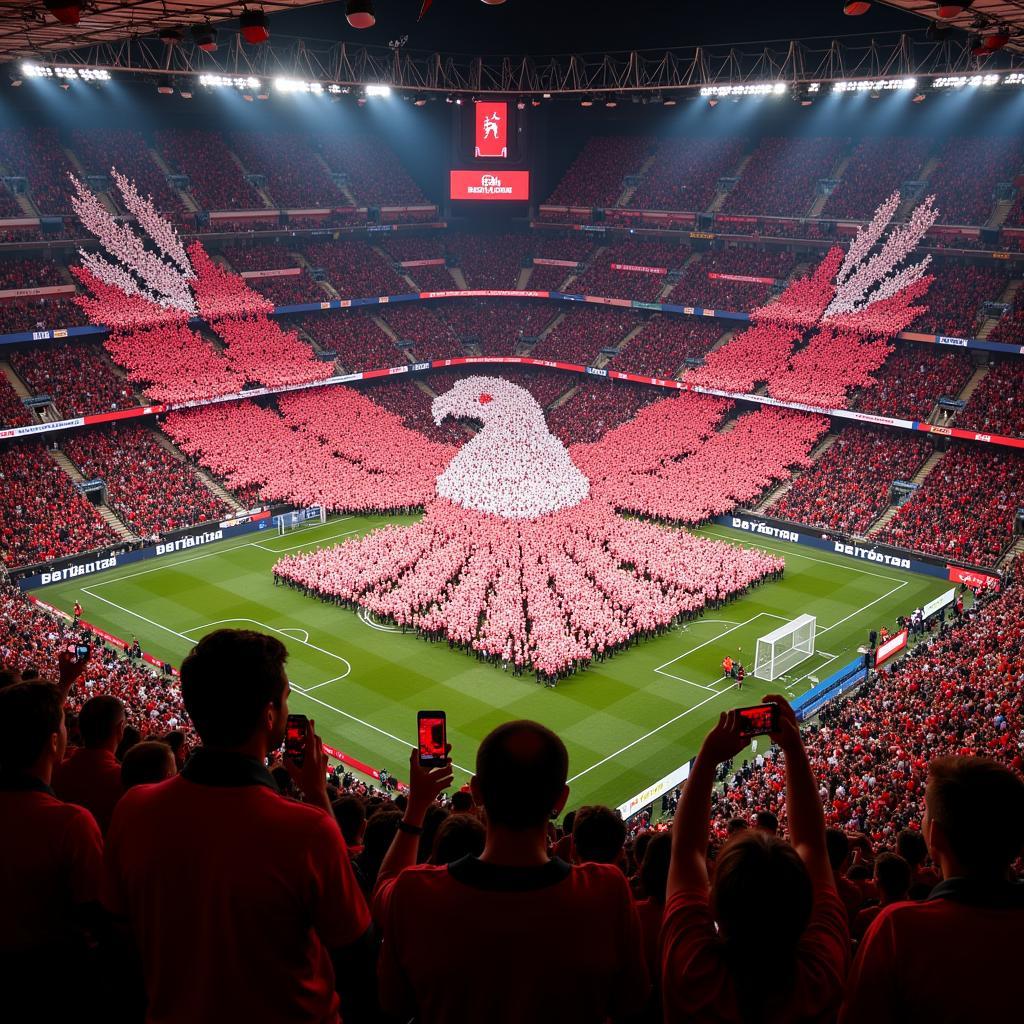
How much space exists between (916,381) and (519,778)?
170 feet

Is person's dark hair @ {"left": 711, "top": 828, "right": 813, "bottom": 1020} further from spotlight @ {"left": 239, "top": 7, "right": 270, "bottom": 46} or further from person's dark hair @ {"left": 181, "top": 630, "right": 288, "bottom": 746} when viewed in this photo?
spotlight @ {"left": 239, "top": 7, "right": 270, "bottom": 46}

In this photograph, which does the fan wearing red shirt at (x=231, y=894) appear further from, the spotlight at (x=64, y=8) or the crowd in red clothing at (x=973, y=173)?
the crowd in red clothing at (x=973, y=173)

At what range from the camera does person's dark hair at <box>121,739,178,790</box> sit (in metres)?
6.03

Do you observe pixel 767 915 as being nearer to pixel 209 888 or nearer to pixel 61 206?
pixel 209 888

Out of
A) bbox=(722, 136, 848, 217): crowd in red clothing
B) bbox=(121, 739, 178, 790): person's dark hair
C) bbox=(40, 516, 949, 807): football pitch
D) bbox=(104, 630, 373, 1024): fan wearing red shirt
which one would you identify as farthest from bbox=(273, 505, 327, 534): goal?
bbox=(104, 630, 373, 1024): fan wearing red shirt

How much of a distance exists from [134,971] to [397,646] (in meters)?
29.9

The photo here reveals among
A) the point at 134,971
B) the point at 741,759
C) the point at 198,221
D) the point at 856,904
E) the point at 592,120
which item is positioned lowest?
the point at 741,759

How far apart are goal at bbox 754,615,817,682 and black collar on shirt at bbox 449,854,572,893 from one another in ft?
95.3

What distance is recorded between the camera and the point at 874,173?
58969 millimetres

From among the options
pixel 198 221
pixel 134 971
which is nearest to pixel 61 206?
pixel 198 221

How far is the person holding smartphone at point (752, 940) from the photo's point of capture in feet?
Result: 10.4

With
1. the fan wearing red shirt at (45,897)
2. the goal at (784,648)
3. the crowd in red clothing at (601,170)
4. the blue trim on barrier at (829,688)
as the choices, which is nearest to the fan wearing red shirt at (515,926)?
the fan wearing red shirt at (45,897)

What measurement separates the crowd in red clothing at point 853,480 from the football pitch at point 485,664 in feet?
8.34

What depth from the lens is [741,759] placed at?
89.9 ft
